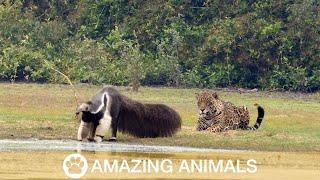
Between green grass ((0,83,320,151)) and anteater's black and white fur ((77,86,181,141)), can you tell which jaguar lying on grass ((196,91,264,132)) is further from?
anteater's black and white fur ((77,86,181,141))

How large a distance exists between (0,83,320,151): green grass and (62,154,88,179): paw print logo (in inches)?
147

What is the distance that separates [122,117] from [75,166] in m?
5.56

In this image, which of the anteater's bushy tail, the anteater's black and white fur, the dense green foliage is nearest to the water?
the anteater's black and white fur

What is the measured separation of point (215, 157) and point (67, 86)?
1628 cm

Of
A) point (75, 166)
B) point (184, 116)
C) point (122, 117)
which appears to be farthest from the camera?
point (184, 116)

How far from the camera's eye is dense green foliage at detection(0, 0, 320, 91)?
38312 millimetres

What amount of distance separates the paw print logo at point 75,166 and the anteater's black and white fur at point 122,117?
9.80 feet

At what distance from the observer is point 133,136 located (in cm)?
2477

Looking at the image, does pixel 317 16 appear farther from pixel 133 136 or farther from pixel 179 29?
pixel 133 136

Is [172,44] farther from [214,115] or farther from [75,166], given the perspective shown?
[75,166]

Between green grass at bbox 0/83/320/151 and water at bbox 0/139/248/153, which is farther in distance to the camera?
green grass at bbox 0/83/320/151

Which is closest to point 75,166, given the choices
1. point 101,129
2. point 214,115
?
point 101,129

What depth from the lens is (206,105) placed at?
25625mm

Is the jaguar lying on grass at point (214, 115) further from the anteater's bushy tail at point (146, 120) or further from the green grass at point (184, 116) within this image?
the anteater's bushy tail at point (146, 120)
